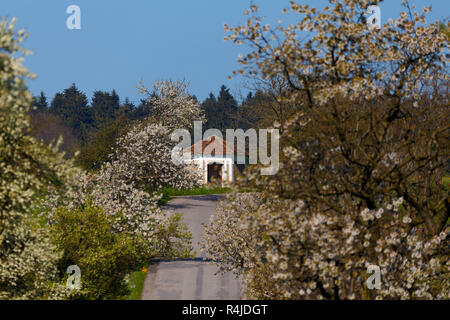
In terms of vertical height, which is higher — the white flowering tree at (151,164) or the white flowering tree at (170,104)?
the white flowering tree at (170,104)

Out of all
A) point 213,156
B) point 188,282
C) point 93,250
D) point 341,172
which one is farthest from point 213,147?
point 341,172

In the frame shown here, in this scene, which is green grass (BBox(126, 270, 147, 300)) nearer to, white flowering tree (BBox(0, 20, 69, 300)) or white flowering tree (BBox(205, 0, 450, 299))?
white flowering tree (BBox(0, 20, 69, 300))

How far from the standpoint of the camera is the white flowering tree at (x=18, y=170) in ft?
36.5

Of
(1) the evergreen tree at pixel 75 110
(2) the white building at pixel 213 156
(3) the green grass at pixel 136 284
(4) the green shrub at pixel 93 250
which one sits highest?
(1) the evergreen tree at pixel 75 110

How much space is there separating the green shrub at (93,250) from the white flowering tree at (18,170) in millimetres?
4980

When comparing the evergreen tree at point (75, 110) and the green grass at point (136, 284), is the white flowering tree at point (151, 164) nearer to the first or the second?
the green grass at point (136, 284)

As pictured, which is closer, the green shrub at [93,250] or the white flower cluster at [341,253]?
the white flower cluster at [341,253]

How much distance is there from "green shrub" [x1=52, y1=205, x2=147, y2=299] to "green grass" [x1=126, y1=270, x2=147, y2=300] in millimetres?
277

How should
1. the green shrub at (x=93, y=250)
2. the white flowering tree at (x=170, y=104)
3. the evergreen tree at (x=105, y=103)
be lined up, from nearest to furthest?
the green shrub at (x=93, y=250) < the white flowering tree at (x=170, y=104) < the evergreen tree at (x=105, y=103)

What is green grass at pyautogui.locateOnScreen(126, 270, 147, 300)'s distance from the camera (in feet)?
65.8

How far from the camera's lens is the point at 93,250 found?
2062 centimetres

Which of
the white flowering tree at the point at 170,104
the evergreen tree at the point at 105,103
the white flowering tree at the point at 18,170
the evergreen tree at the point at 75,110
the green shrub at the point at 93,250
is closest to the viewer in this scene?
the white flowering tree at the point at 18,170

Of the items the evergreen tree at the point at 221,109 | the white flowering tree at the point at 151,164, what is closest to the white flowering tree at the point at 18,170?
the white flowering tree at the point at 151,164

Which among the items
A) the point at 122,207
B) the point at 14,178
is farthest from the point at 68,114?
the point at 14,178
